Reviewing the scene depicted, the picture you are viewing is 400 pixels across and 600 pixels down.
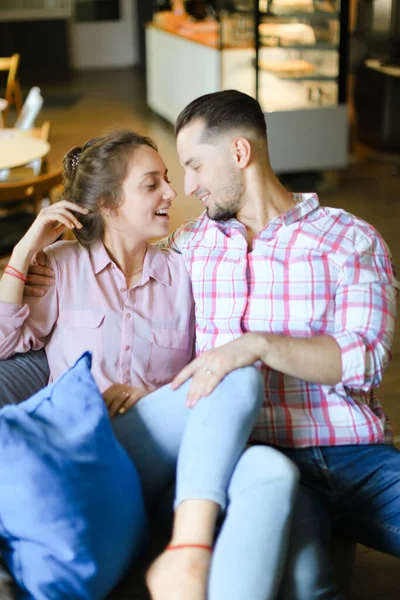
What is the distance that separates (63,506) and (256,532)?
336 mm

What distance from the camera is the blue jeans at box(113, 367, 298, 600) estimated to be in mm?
1315

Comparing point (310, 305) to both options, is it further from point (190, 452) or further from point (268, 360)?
point (190, 452)

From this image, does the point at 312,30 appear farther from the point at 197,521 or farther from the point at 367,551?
the point at 197,521

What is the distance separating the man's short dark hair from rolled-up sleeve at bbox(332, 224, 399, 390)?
420 millimetres

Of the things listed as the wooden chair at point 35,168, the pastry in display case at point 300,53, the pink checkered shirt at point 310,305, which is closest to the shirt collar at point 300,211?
the pink checkered shirt at point 310,305

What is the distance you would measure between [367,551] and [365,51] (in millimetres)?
5286

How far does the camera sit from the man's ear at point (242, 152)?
1.91 meters

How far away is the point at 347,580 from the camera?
5.68 ft

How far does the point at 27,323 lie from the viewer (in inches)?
76.1

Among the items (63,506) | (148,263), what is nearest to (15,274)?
(148,263)

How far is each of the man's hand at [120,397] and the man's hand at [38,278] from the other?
35cm

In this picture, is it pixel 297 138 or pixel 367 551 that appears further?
pixel 297 138

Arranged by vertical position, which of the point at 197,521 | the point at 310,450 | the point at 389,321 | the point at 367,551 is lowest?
the point at 367,551

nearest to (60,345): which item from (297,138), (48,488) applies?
(48,488)
